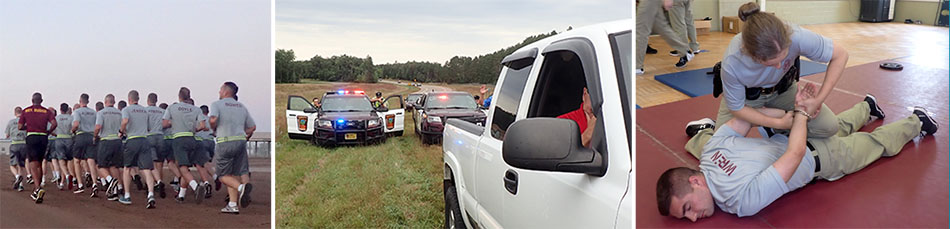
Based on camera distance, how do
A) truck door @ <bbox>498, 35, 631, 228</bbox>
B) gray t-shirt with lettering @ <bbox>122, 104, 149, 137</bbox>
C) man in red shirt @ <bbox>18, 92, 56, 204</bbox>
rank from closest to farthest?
truck door @ <bbox>498, 35, 631, 228</bbox>, gray t-shirt with lettering @ <bbox>122, 104, 149, 137</bbox>, man in red shirt @ <bbox>18, 92, 56, 204</bbox>

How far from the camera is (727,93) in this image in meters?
1.72

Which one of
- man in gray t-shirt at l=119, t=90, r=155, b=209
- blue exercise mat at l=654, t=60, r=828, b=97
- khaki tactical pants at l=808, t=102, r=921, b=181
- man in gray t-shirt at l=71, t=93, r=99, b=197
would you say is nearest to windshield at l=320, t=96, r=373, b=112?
man in gray t-shirt at l=119, t=90, r=155, b=209

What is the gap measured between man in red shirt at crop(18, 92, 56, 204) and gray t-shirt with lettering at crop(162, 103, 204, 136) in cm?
70

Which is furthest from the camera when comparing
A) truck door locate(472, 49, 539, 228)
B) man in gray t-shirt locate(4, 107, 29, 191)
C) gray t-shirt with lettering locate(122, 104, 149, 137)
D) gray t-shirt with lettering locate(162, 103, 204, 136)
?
man in gray t-shirt locate(4, 107, 29, 191)

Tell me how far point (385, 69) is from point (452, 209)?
2.12ft

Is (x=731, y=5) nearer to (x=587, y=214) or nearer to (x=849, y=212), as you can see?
(x=849, y=212)

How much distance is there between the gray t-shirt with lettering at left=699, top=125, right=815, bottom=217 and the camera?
5.38 feet

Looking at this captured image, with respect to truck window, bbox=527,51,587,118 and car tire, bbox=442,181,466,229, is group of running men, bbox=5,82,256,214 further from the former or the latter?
truck window, bbox=527,51,587,118

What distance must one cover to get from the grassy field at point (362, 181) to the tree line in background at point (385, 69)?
0.07m

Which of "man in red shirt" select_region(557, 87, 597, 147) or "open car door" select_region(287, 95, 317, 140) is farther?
"open car door" select_region(287, 95, 317, 140)

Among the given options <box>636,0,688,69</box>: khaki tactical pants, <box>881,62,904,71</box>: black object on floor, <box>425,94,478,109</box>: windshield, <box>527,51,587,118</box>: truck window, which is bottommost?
<box>425,94,478,109</box>: windshield

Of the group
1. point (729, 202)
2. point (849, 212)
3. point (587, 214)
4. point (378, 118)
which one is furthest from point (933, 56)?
point (378, 118)

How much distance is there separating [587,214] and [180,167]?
233cm

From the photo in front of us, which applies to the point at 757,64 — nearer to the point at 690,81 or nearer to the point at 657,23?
the point at 690,81
